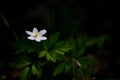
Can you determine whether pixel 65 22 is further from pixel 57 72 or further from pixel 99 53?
pixel 57 72

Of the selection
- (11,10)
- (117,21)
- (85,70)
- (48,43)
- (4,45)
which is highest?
(11,10)

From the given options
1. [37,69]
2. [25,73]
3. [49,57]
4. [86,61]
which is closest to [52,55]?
[49,57]

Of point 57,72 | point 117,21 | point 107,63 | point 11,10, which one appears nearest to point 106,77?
point 107,63

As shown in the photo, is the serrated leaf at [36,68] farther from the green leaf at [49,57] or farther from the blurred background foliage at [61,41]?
the green leaf at [49,57]

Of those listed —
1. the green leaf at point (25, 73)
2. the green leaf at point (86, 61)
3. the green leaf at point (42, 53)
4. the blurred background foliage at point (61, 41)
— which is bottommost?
the green leaf at point (25, 73)

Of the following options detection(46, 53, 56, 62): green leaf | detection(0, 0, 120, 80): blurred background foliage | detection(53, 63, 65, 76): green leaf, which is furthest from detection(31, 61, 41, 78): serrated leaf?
detection(53, 63, 65, 76): green leaf

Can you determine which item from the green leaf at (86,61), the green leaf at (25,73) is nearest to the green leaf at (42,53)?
the green leaf at (25,73)

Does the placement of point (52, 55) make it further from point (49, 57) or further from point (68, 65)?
point (68, 65)

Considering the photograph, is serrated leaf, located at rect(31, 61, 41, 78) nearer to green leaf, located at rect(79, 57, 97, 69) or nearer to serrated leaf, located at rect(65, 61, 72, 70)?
serrated leaf, located at rect(65, 61, 72, 70)
